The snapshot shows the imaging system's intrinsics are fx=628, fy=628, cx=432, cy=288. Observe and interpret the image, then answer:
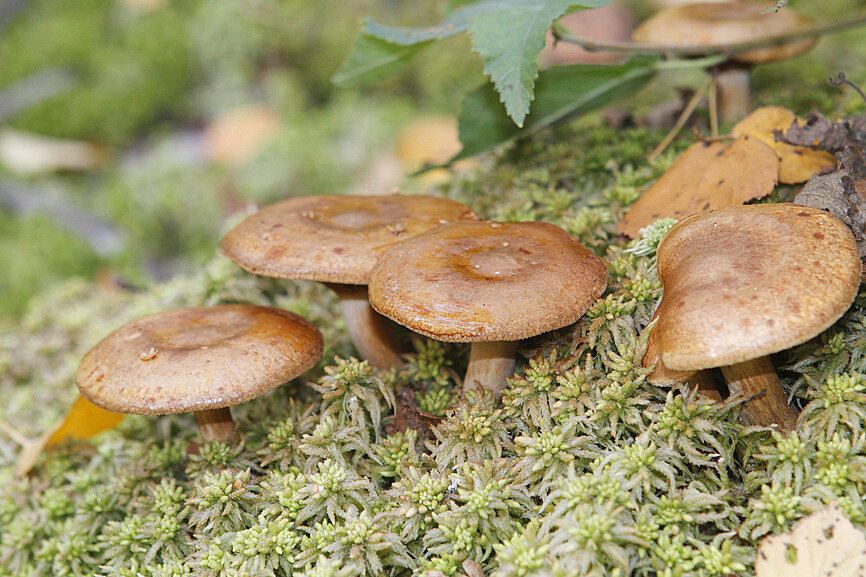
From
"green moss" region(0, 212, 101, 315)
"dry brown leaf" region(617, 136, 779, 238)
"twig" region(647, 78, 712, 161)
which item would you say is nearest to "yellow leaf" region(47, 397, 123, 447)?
"dry brown leaf" region(617, 136, 779, 238)

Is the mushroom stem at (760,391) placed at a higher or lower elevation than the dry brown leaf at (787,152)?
lower

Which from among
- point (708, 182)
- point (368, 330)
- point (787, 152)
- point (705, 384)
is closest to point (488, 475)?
point (705, 384)

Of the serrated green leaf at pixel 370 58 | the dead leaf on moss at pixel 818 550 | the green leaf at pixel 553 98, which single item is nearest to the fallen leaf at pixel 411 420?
the dead leaf on moss at pixel 818 550

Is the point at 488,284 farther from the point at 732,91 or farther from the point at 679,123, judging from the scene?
the point at 732,91

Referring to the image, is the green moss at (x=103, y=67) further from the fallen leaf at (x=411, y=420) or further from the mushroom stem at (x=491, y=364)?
the mushroom stem at (x=491, y=364)

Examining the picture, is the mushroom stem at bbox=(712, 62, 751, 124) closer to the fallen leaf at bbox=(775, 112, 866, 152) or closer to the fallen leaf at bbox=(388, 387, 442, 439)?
the fallen leaf at bbox=(775, 112, 866, 152)
